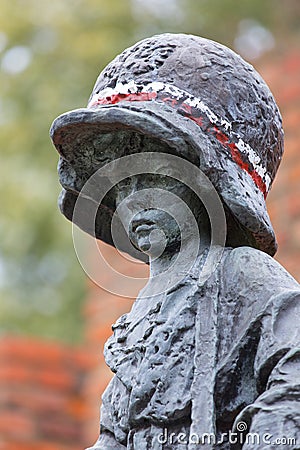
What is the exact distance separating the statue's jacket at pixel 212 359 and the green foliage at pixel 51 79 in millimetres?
5436

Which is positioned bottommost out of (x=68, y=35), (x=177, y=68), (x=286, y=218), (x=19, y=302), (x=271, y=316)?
(x=271, y=316)

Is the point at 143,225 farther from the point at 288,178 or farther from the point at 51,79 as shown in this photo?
the point at 51,79

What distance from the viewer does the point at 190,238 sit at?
2.16 meters

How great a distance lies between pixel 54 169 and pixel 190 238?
21.1 feet

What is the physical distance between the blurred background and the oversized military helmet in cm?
313

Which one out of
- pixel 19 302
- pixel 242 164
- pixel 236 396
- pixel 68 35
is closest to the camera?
pixel 236 396

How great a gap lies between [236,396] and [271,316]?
15 cm

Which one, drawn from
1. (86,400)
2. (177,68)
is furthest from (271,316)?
(86,400)

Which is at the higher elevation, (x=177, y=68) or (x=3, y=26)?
Result: (x=3, y=26)

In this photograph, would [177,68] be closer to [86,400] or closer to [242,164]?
[242,164]

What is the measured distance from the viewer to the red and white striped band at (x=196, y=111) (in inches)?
83.0

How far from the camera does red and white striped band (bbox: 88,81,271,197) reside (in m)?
2.11

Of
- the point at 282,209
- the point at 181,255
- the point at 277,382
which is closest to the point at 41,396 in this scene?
the point at 282,209

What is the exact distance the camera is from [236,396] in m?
1.96
